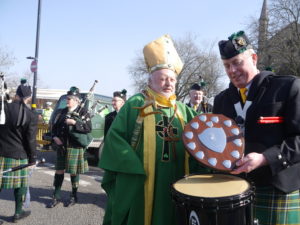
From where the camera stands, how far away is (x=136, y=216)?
221 centimetres

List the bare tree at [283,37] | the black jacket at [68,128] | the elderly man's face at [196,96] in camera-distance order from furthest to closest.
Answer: the bare tree at [283,37]
the elderly man's face at [196,96]
the black jacket at [68,128]

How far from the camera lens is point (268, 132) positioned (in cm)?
192

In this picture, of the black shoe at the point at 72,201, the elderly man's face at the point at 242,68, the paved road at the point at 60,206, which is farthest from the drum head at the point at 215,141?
the black shoe at the point at 72,201

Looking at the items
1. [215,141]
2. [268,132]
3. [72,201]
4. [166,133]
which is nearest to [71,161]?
[72,201]

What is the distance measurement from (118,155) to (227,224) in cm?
96

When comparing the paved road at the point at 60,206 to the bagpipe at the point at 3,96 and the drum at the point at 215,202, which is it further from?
the drum at the point at 215,202

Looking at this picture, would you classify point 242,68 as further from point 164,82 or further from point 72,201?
point 72,201

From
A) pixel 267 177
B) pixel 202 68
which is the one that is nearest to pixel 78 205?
pixel 267 177

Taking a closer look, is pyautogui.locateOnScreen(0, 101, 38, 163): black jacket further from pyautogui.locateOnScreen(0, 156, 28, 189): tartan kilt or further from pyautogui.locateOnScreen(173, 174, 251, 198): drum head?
pyautogui.locateOnScreen(173, 174, 251, 198): drum head

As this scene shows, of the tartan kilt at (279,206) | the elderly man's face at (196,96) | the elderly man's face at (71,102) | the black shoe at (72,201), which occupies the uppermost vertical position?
the elderly man's face at (196,96)

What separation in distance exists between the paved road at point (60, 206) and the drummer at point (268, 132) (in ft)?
9.67

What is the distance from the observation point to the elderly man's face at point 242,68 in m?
2.06

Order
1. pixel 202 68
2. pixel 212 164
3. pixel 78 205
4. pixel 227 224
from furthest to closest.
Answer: pixel 202 68 < pixel 78 205 < pixel 212 164 < pixel 227 224

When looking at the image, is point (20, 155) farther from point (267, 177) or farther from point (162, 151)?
point (267, 177)
